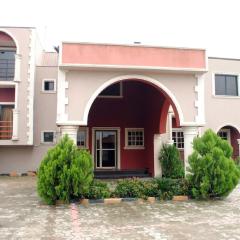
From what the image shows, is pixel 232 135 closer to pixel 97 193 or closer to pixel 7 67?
pixel 97 193

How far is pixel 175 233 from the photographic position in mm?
6137

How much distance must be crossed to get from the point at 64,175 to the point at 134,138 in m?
8.71

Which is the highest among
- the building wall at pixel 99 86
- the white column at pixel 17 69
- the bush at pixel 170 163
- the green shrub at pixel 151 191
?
the white column at pixel 17 69

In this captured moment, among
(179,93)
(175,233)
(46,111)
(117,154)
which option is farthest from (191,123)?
(46,111)

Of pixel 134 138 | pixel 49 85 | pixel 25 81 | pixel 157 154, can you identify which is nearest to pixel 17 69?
pixel 25 81

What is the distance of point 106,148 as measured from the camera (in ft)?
56.1

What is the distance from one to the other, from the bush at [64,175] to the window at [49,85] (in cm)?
946

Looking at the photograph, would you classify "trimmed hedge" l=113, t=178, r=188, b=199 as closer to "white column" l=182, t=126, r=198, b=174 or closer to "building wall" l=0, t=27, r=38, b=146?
"white column" l=182, t=126, r=198, b=174

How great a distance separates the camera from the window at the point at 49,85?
17984 mm

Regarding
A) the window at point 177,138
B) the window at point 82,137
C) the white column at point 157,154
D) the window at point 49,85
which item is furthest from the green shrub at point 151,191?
the window at point 49,85

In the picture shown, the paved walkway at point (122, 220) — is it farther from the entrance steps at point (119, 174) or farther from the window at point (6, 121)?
the window at point (6, 121)

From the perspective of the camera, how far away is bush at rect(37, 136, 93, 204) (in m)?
8.70

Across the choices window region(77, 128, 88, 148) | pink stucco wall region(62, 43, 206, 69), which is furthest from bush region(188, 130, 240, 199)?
window region(77, 128, 88, 148)

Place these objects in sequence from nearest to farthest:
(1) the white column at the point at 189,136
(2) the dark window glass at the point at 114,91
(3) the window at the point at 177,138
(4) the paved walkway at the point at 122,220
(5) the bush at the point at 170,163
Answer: (4) the paved walkway at the point at 122,220 < (1) the white column at the point at 189,136 < (5) the bush at the point at 170,163 < (2) the dark window glass at the point at 114,91 < (3) the window at the point at 177,138
